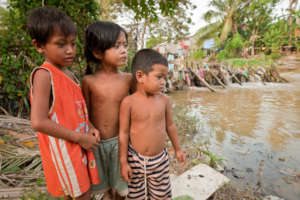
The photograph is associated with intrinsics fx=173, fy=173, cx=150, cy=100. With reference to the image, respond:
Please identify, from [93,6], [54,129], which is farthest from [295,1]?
[54,129]

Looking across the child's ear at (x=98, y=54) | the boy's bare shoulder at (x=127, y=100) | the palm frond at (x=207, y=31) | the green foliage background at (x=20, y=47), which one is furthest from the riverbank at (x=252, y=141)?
the palm frond at (x=207, y=31)

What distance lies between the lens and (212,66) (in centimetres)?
1120

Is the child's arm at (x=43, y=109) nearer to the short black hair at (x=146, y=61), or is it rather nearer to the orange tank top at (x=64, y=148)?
the orange tank top at (x=64, y=148)

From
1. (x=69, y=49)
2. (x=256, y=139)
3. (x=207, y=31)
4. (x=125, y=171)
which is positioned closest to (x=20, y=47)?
(x=69, y=49)

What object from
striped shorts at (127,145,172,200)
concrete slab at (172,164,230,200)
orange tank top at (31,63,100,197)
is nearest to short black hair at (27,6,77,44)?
orange tank top at (31,63,100,197)

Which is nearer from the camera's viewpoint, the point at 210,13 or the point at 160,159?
the point at 160,159

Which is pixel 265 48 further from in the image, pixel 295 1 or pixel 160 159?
pixel 160 159

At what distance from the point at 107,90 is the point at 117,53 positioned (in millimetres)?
255

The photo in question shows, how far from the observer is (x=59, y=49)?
0.92 meters

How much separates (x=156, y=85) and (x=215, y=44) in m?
21.7

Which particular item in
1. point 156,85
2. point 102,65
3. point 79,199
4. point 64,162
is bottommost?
point 79,199

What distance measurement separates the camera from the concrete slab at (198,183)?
1.79m

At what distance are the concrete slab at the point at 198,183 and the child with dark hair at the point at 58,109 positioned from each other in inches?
47.3

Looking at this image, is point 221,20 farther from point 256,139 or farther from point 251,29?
point 256,139
